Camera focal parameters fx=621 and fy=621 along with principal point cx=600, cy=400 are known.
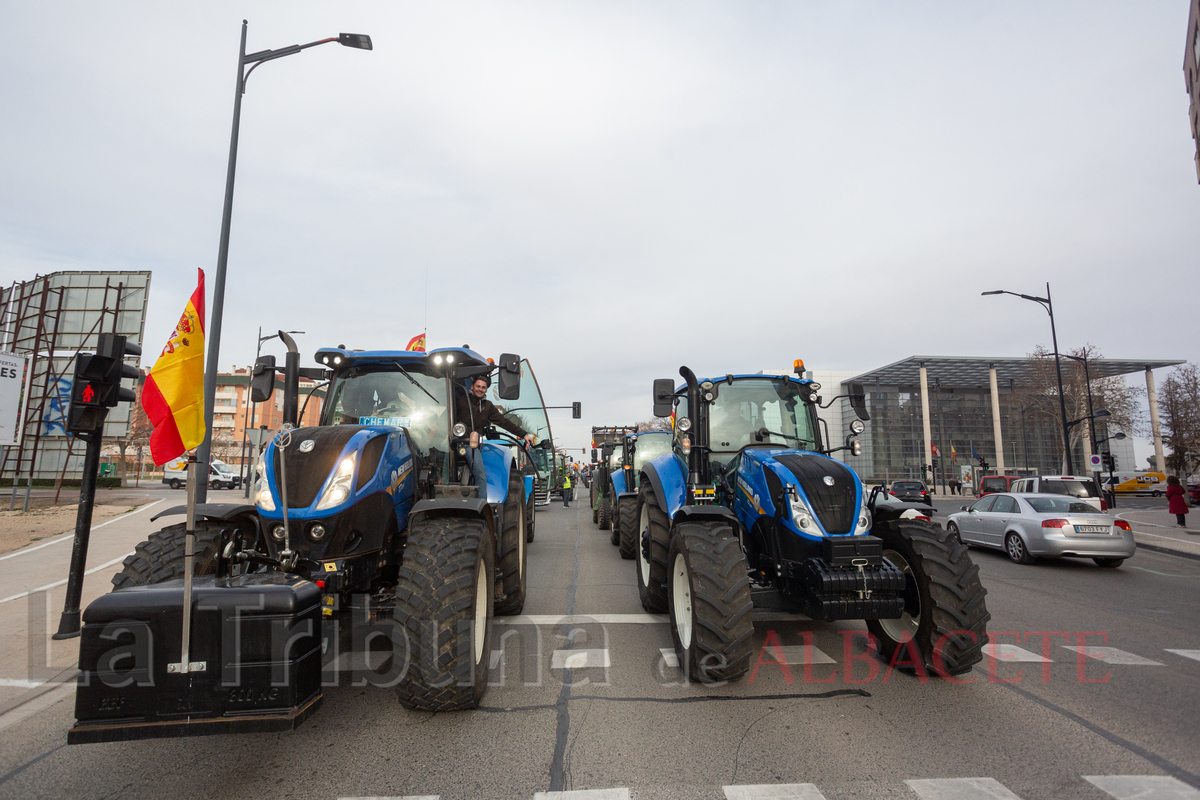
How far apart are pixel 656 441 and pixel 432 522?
8.42 m

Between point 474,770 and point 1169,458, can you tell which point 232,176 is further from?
point 1169,458

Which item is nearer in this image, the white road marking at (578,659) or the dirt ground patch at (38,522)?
the white road marking at (578,659)

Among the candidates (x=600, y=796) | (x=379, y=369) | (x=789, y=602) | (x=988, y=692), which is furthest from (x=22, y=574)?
(x=988, y=692)

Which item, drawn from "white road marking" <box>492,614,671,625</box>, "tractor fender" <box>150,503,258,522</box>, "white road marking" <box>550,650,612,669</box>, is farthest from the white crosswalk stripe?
"white road marking" <box>492,614,671,625</box>

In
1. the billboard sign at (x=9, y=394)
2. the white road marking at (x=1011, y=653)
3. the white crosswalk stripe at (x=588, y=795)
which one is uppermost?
the billboard sign at (x=9, y=394)

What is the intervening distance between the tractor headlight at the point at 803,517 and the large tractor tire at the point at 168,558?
433 cm

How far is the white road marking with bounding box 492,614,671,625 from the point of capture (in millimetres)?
6656

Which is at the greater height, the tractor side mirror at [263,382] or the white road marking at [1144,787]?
the tractor side mirror at [263,382]

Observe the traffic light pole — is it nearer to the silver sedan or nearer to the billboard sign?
the silver sedan

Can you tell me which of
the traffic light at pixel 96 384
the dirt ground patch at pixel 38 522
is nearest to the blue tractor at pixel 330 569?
the traffic light at pixel 96 384

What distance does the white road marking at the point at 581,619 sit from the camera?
262 inches

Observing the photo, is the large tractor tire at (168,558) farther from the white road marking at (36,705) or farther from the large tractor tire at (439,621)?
the large tractor tire at (439,621)

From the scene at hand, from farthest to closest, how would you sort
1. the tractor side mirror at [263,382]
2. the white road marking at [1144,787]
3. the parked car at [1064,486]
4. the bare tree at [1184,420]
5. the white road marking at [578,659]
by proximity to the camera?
1. the bare tree at [1184,420]
2. the parked car at [1064,486]
3. the tractor side mirror at [263,382]
4. the white road marking at [578,659]
5. the white road marking at [1144,787]

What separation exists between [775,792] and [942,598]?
2073mm
